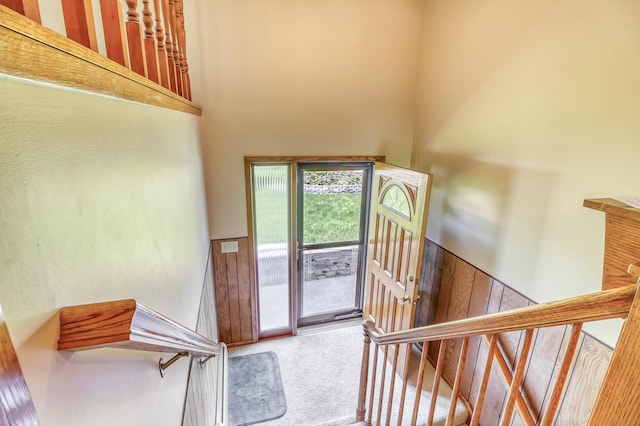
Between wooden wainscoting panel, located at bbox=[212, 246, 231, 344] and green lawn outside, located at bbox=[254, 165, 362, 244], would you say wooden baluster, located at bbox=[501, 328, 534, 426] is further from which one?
wooden wainscoting panel, located at bbox=[212, 246, 231, 344]

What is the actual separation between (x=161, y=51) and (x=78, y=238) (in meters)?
1.12

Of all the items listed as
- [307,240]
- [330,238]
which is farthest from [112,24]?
[330,238]

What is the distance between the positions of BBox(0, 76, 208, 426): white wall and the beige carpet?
1800mm

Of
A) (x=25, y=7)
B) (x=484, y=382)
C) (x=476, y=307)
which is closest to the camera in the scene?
(x=25, y=7)

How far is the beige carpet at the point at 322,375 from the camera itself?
2482 mm

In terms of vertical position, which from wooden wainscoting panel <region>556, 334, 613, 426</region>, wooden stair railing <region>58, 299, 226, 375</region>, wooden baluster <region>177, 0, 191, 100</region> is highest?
wooden baluster <region>177, 0, 191, 100</region>

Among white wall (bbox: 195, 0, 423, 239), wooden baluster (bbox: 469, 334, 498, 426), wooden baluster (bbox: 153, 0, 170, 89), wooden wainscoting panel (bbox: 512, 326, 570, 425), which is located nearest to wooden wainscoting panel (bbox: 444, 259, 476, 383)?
Answer: wooden wainscoting panel (bbox: 512, 326, 570, 425)

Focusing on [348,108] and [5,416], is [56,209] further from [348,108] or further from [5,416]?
[348,108]

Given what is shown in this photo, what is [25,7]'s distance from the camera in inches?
16.3

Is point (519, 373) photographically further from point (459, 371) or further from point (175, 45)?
point (175, 45)

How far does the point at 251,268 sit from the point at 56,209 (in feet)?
8.66

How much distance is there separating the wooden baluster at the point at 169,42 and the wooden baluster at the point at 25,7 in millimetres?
1078

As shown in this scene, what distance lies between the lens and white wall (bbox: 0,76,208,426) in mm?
377

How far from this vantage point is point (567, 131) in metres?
1.67
